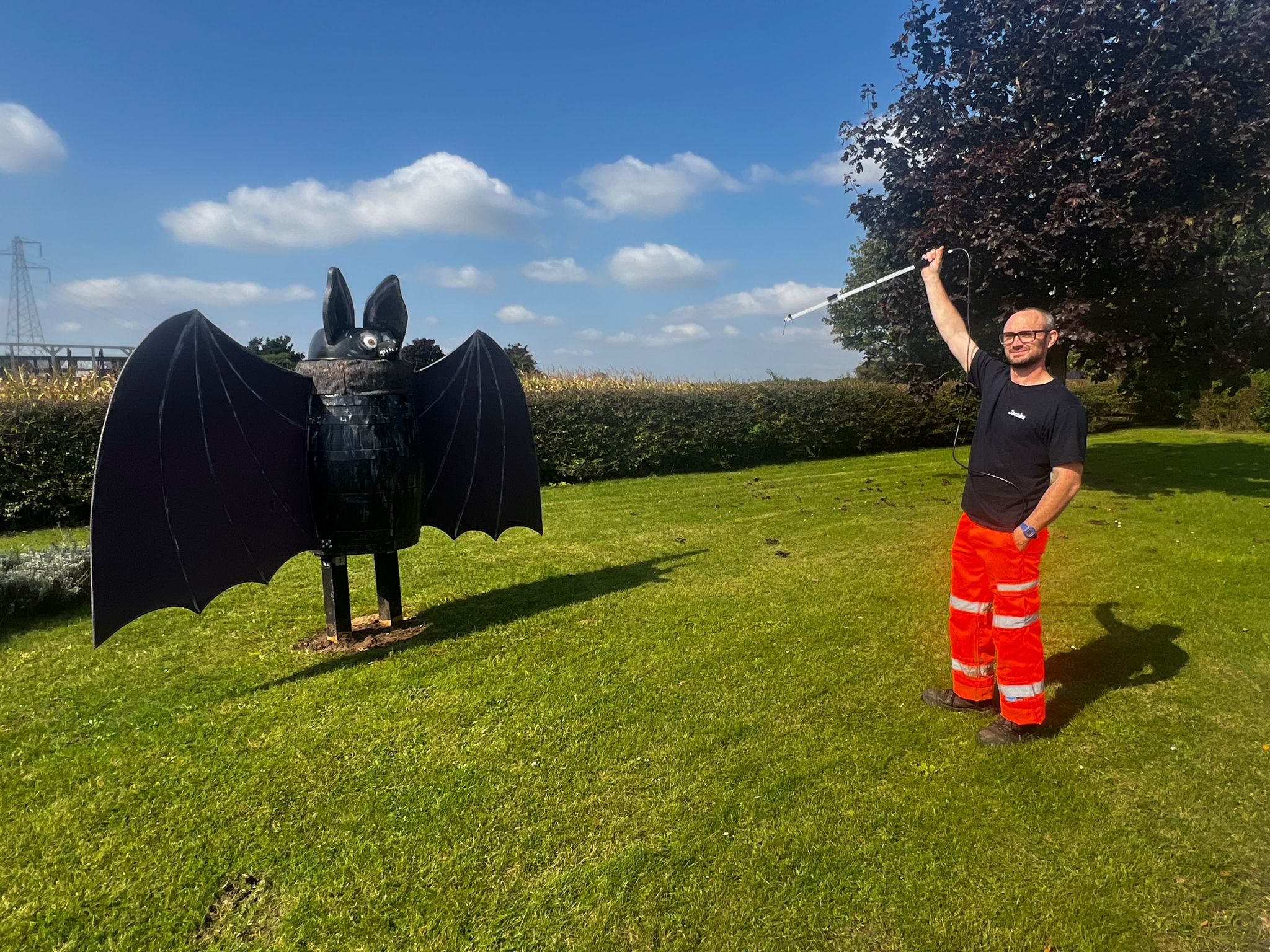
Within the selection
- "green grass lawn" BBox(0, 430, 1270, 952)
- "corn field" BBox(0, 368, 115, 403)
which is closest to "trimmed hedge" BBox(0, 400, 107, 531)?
"corn field" BBox(0, 368, 115, 403)

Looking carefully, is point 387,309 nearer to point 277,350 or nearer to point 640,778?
point 640,778

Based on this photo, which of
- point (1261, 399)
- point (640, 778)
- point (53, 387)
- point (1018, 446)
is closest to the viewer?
point (640, 778)

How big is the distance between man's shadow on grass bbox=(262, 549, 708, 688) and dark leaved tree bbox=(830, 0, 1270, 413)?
19.0 feet

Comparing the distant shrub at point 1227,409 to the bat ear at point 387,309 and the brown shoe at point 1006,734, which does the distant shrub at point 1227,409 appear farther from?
the bat ear at point 387,309

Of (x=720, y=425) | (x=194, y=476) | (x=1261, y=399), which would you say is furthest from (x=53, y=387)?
(x=1261, y=399)

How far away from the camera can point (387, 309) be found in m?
4.66

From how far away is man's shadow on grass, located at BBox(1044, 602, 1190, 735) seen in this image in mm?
3936

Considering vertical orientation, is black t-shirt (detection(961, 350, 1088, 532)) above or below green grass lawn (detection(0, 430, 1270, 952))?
above

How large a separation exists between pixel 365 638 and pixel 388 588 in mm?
403

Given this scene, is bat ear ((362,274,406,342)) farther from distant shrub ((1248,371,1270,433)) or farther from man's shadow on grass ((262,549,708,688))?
distant shrub ((1248,371,1270,433))

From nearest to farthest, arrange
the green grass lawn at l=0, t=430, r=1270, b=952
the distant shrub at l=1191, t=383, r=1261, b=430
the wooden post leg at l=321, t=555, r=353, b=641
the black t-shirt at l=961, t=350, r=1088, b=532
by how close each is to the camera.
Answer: the green grass lawn at l=0, t=430, r=1270, b=952, the black t-shirt at l=961, t=350, r=1088, b=532, the wooden post leg at l=321, t=555, r=353, b=641, the distant shrub at l=1191, t=383, r=1261, b=430

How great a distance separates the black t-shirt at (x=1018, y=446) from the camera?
321 centimetres

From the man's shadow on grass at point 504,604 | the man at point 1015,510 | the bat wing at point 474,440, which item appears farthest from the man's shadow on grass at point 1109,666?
the bat wing at point 474,440

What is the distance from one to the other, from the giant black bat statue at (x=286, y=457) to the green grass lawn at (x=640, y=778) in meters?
0.74
